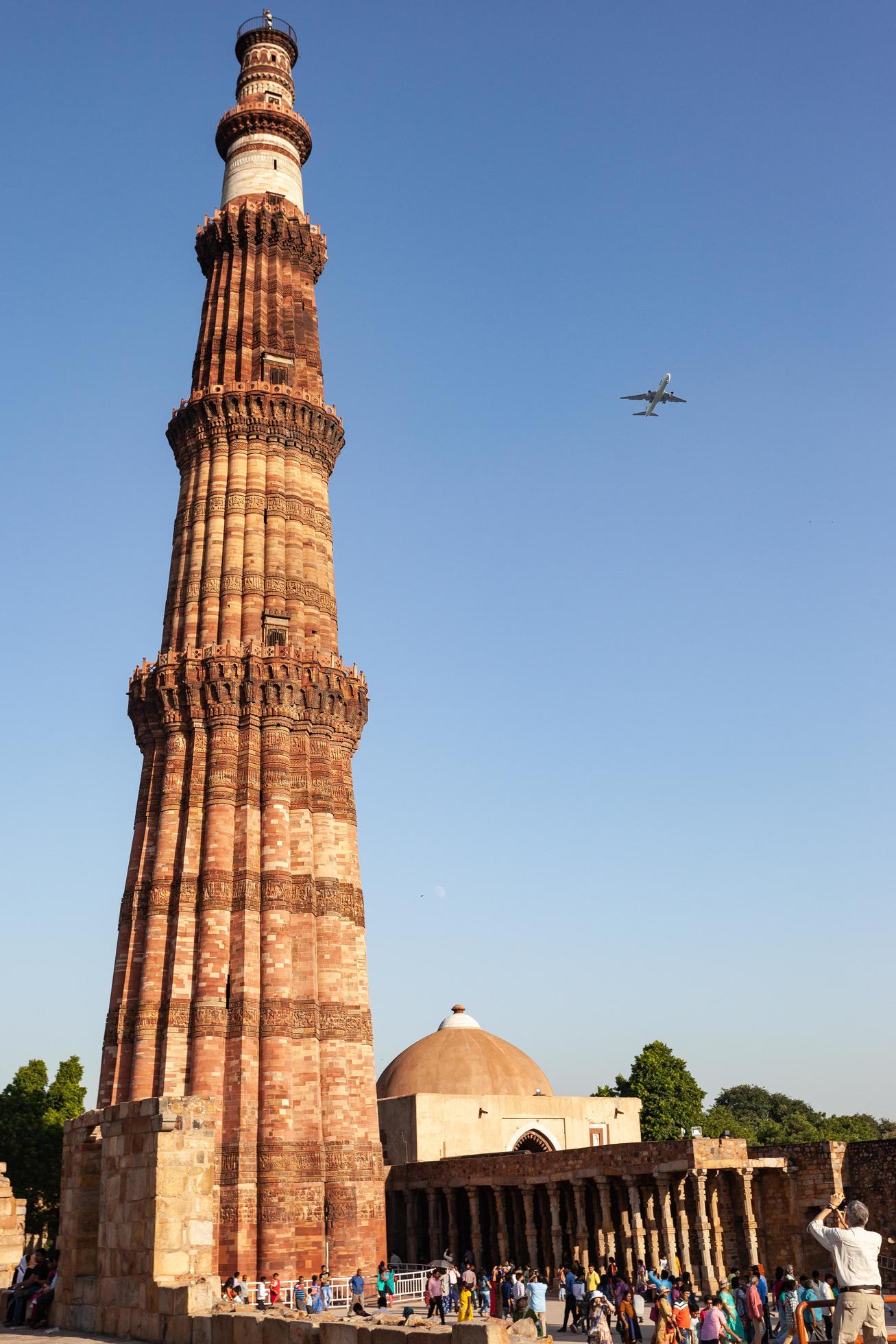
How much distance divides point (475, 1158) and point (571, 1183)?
170 inches

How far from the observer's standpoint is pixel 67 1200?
53.1ft

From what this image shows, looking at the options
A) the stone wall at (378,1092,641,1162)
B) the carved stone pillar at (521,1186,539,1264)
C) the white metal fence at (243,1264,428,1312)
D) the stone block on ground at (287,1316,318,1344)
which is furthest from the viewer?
the stone wall at (378,1092,641,1162)

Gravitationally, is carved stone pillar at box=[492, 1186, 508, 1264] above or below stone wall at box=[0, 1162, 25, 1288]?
below

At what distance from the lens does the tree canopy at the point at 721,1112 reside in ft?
192

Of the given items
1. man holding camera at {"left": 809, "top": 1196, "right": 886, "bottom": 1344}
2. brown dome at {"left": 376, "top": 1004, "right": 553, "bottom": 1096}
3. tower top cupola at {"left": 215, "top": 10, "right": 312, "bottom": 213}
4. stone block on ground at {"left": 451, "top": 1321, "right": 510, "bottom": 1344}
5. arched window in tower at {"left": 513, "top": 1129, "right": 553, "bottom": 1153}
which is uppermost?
tower top cupola at {"left": 215, "top": 10, "right": 312, "bottom": 213}

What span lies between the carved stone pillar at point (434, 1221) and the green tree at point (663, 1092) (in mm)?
23388

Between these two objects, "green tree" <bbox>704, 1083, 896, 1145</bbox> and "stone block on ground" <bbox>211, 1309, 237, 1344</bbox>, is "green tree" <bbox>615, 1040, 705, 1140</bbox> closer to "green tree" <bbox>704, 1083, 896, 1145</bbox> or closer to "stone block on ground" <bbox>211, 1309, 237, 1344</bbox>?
"green tree" <bbox>704, 1083, 896, 1145</bbox>

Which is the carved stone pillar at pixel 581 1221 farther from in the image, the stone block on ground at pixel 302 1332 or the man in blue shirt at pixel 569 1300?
the stone block on ground at pixel 302 1332

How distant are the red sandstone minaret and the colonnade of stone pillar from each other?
5628 mm

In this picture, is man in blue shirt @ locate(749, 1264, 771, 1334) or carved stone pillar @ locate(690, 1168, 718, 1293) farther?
carved stone pillar @ locate(690, 1168, 718, 1293)

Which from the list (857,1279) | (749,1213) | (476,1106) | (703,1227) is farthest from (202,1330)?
(476,1106)

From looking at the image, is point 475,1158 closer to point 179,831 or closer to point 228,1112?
point 228,1112

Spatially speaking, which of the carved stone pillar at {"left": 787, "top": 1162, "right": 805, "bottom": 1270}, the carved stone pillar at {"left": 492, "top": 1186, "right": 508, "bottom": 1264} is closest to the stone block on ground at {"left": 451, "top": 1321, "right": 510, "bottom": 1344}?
the carved stone pillar at {"left": 787, "top": 1162, "right": 805, "bottom": 1270}

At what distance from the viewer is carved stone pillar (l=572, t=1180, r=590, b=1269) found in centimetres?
3108
